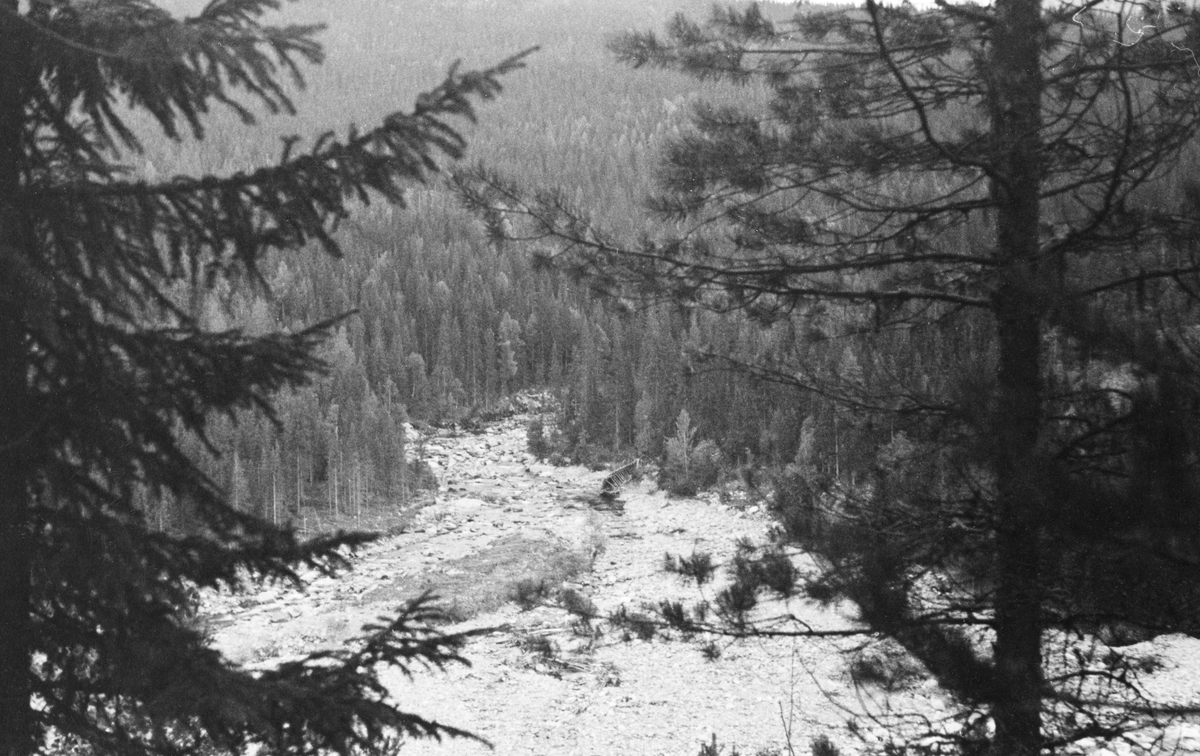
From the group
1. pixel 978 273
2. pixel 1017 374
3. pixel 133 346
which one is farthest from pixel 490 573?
pixel 133 346

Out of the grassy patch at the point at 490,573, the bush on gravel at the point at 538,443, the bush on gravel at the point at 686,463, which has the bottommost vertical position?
the bush on gravel at the point at 538,443

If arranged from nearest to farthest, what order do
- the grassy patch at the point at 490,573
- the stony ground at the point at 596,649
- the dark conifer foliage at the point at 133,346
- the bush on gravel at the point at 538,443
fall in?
the dark conifer foliage at the point at 133,346 < the stony ground at the point at 596,649 < the grassy patch at the point at 490,573 < the bush on gravel at the point at 538,443

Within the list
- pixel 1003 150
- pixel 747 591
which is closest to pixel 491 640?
pixel 747 591

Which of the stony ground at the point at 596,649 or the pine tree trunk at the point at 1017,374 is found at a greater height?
the pine tree trunk at the point at 1017,374

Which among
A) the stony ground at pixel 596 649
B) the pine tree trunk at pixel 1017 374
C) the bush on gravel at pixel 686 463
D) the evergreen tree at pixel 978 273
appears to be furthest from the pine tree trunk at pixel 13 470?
the bush on gravel at pixel 686 463

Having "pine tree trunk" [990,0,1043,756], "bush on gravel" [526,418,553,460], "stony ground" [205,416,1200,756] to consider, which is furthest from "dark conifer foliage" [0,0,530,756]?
"bush on gravel" [526,418,553,460]

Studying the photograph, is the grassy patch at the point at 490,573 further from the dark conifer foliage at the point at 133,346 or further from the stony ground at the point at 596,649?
the dark conifer foliage at the point at 133,346

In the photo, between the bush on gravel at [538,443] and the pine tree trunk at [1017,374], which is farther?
the bush on gravel at [538,443]

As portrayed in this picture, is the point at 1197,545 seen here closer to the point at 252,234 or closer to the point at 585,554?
the point at 252,234
